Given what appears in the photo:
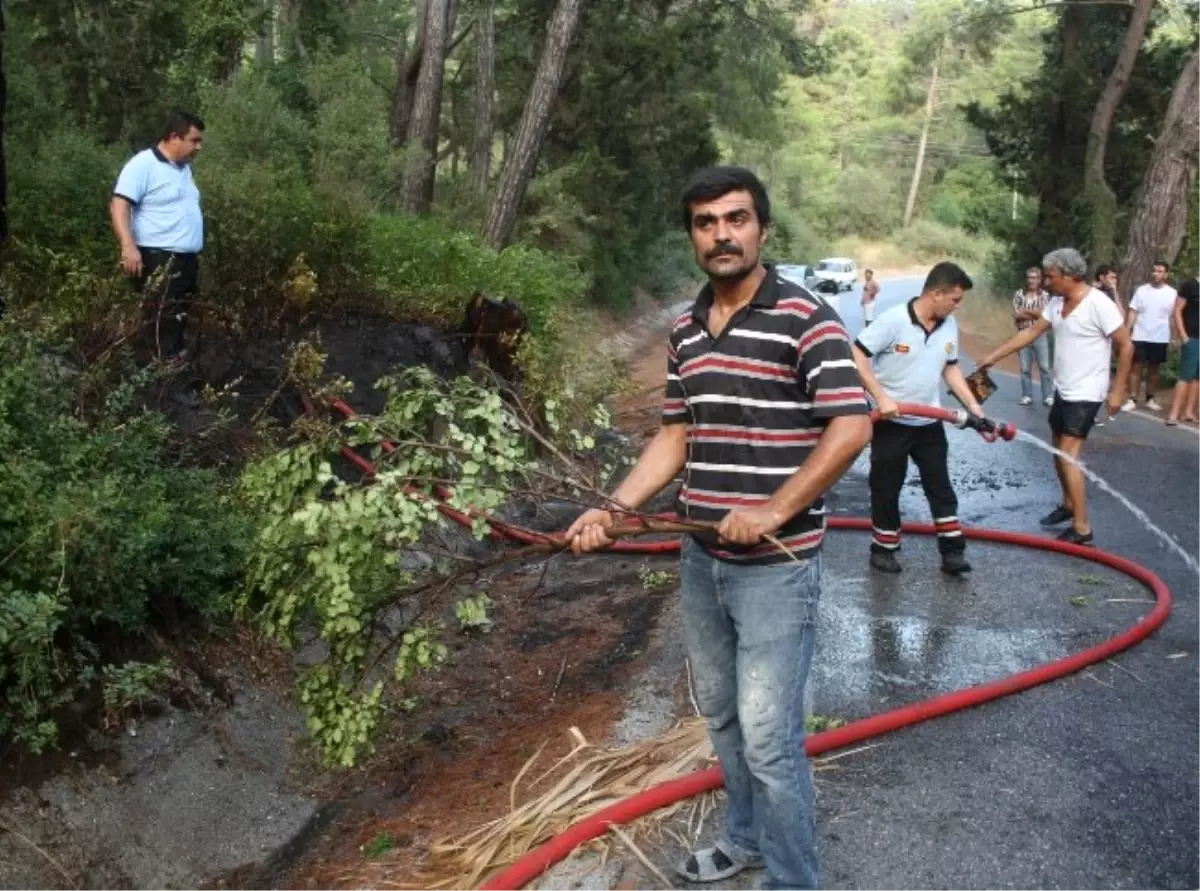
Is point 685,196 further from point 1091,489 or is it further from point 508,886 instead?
point 1091,489

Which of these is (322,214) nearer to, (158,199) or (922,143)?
(158,199)

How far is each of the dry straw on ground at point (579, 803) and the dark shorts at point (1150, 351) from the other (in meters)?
12.6

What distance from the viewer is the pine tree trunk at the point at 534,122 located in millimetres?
13836

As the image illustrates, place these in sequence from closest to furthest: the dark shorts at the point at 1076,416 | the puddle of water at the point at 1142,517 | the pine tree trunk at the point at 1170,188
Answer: the puddle of water at the point at 1142,517, the dark shorts at the point at 1076,416, the pine tree trunk at the point at 1170,188

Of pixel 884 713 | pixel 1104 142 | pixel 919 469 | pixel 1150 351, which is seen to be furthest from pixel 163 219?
pixel 1104 142

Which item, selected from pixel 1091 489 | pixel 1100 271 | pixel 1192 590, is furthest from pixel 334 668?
pixel 1100 271

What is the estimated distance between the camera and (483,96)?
68.6 feet

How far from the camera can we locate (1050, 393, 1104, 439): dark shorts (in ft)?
27.2

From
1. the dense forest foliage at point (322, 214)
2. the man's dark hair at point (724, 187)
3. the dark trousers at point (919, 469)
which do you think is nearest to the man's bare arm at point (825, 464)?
the man's dark hair at point (724, 187)

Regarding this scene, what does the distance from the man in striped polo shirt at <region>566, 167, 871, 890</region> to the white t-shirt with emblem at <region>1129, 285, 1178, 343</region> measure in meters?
13.5

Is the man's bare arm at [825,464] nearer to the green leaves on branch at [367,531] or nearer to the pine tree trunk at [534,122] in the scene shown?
the green leaves on branch at [367,531]

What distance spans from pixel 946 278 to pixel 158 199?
485 cm

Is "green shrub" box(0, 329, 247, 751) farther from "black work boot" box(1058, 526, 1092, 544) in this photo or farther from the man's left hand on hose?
"black work boot" box(1058, 526, 1092, 544)

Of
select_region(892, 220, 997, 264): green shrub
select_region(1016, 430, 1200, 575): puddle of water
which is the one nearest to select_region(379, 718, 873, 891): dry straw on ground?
select_region(1016, 430, 1200, 575): puddle of water
